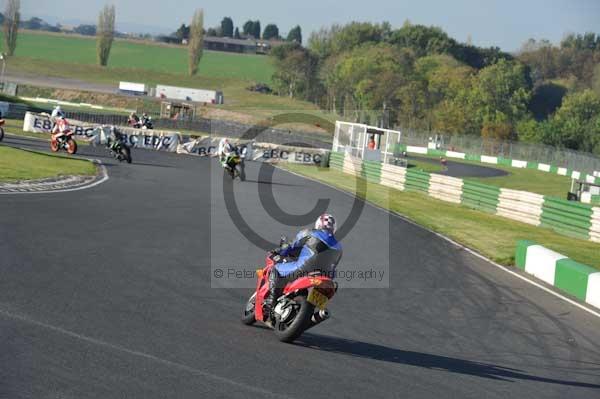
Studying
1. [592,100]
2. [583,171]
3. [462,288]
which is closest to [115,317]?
[462,288]

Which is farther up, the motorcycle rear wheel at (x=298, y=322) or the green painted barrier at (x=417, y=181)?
the green painted barrier at (x=417, y=181)

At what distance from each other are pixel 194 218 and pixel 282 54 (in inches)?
5333

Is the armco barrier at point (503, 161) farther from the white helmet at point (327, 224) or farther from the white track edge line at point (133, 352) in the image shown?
the white track edge line at point (133, 352)

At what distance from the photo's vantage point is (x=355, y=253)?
1666 cm

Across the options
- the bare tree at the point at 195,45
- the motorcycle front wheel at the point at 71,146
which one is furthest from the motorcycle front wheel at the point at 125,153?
the bare tree at the point at 195,45

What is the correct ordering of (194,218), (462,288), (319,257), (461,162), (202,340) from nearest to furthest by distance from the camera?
1. (202,340)
2. (319,257)
3. (462,288)
4. (194,218)
5. (461,162)

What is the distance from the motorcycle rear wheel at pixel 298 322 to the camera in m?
8.80

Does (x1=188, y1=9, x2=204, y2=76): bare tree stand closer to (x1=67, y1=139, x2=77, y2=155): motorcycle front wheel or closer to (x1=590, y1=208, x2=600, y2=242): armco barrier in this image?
(x1=67, y1=139, x2=77, y2=155): motorcycle front wheel

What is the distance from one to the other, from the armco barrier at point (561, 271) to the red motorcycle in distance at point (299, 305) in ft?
23.1

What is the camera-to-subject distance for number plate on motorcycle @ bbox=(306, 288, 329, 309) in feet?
28.7

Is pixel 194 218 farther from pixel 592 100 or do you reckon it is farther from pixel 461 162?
pixel 592 100

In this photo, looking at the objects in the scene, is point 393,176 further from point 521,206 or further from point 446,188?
point 521,206

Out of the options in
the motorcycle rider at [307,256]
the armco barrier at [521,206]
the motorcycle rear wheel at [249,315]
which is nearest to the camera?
the motorcycle rider at [307,256]

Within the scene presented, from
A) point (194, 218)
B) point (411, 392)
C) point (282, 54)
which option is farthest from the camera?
point (282, 54)
